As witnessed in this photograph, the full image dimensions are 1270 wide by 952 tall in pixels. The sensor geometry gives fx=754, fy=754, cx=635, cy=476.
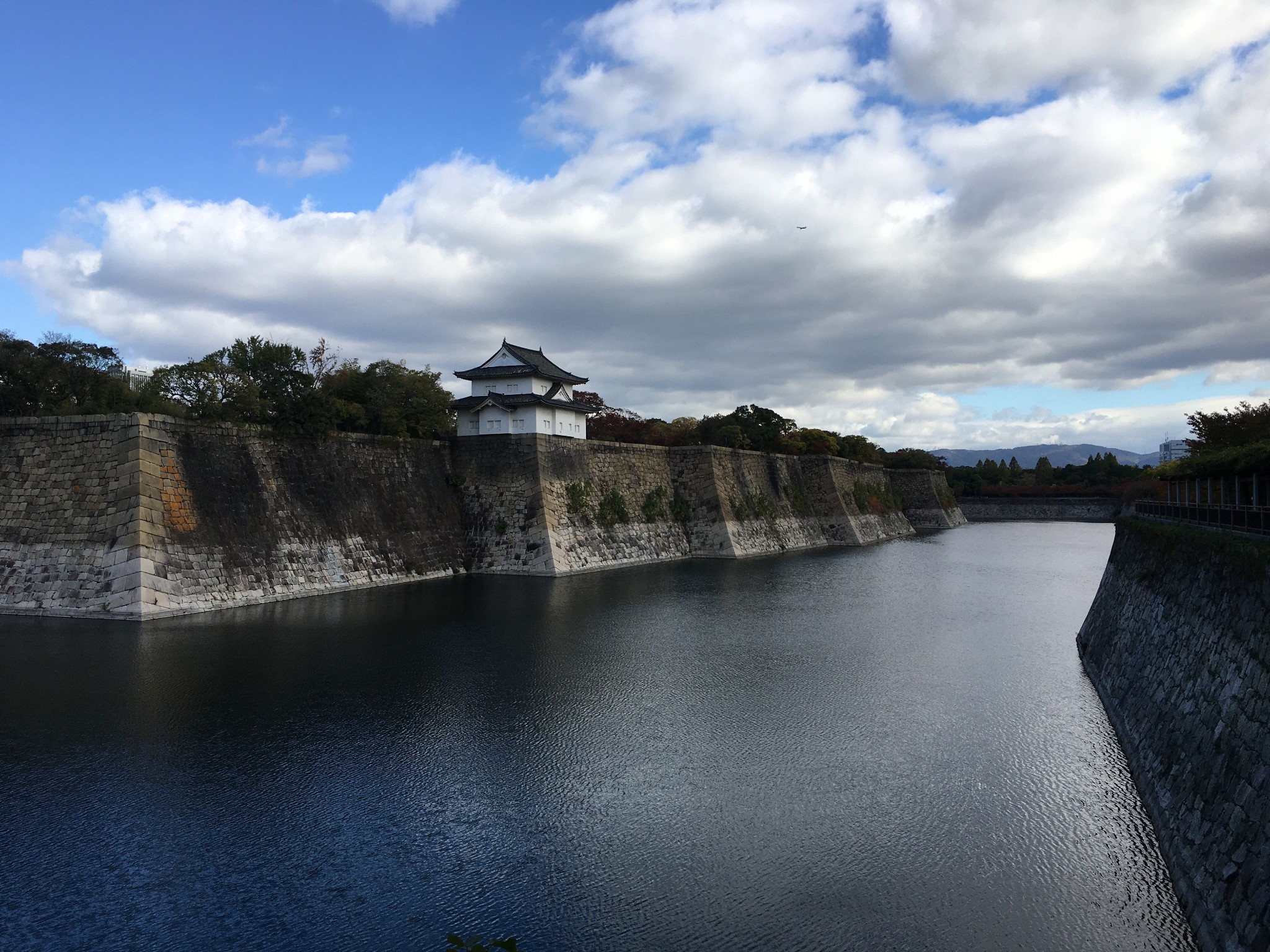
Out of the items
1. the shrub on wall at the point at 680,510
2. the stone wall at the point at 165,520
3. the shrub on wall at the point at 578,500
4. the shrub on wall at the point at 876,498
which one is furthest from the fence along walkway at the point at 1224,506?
the shrub on wall at the point at 876,498

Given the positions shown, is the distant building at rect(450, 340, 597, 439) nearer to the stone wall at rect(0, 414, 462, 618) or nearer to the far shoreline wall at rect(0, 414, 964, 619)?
the far shoreline wall at rect(0, 414, 964, 619)

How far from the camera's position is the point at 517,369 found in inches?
1005

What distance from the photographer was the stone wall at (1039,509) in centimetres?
6166

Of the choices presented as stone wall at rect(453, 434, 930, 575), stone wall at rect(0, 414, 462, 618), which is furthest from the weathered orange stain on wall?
stone wall at rect(453, 434, 930, 575)

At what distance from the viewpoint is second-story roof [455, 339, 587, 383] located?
25375 millimetres

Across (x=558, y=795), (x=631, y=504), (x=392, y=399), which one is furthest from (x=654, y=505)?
(x=558, y=795)

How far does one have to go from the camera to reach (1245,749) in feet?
15.3

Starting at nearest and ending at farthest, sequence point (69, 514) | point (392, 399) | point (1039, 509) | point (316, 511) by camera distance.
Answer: point (69, 514) < point (316, 511) < point (392, 399) < point (1039, 509)

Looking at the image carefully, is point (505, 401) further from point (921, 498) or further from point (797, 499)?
point (921, 498)

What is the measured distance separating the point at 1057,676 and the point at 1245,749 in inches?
267

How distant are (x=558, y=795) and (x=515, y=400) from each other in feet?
63.0

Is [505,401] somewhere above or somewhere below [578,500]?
above

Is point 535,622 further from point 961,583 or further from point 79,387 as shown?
point 961,583

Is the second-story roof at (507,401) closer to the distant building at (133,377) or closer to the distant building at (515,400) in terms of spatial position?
the distant building at (515,400)
